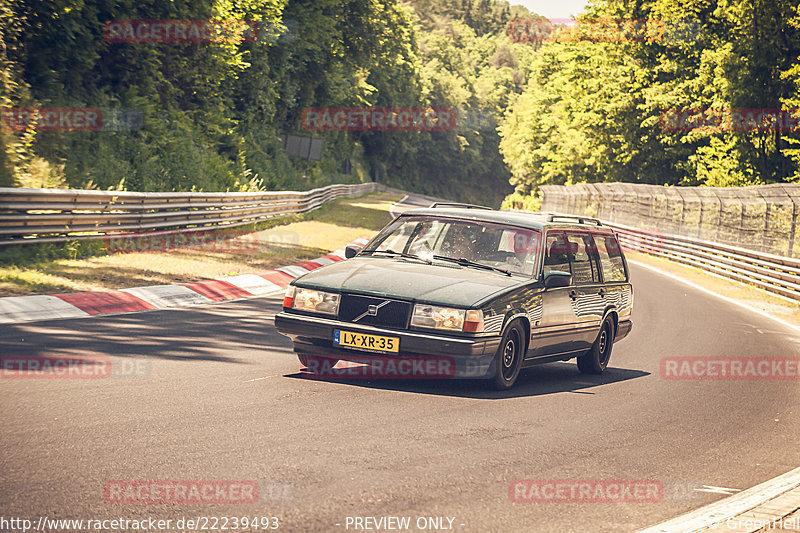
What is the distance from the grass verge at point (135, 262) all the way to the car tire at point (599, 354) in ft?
22.2

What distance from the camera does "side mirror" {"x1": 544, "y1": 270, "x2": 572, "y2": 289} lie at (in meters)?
8.50

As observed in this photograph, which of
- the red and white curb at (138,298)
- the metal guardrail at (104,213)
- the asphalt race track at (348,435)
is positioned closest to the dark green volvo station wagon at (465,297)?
the asphalt race track at (348,435)

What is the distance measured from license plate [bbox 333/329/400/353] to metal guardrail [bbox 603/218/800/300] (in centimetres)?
1850

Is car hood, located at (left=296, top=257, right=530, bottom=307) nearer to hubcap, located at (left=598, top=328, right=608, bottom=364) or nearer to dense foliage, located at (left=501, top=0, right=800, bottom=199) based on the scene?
hubcap, located at (left=598, top=328, right=608, bottom=364)

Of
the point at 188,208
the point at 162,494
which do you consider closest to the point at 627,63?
the point at 188,208

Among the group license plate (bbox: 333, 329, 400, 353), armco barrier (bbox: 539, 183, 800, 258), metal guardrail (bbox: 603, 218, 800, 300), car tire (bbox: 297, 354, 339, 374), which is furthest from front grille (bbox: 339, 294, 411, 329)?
armco barrier (bbox: 539, 183, 800, 258)

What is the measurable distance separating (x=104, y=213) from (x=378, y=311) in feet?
34.9

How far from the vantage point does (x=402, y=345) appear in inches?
294

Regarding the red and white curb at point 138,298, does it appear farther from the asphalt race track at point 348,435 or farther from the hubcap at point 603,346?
the hubcap at point 603,346

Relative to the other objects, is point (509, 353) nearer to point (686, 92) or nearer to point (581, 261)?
point (581, 261)

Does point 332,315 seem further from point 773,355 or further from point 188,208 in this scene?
point 188,208

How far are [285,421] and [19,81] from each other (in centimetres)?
1747

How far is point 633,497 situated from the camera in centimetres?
530

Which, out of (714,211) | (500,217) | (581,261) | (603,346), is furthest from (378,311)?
(714,211)
